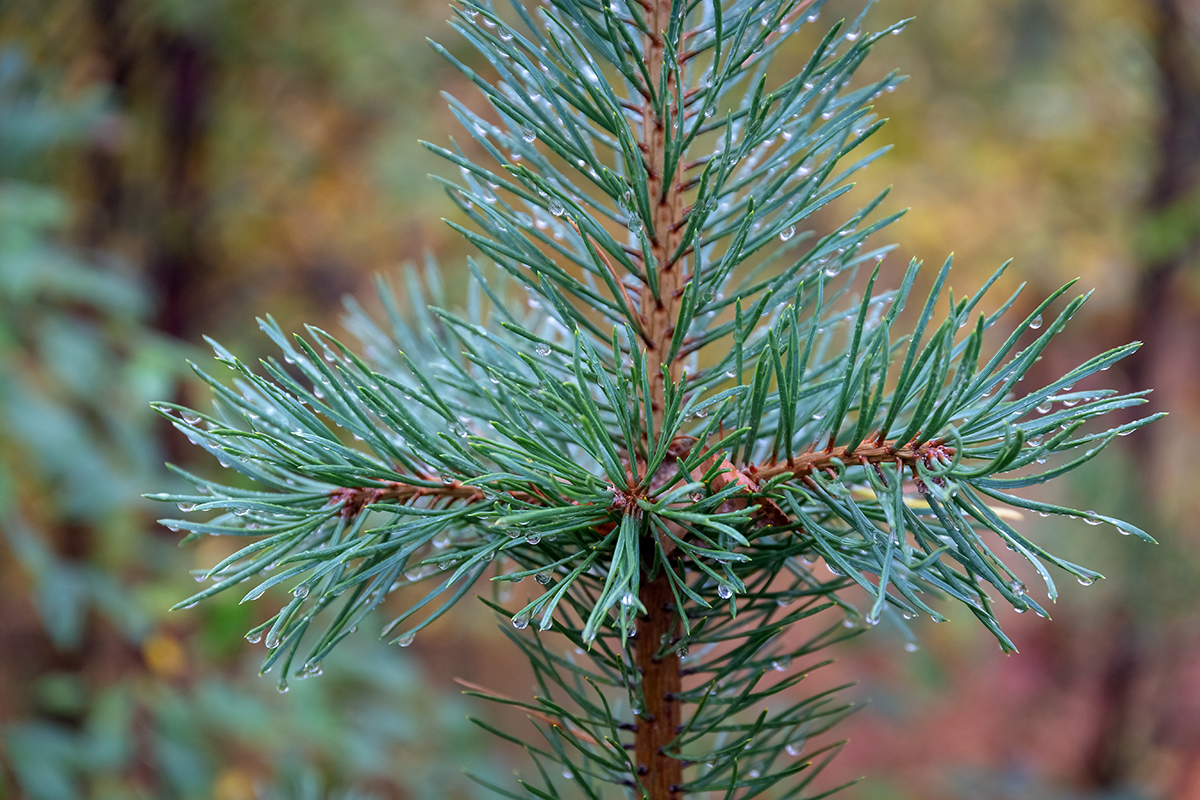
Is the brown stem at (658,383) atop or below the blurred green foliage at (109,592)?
below

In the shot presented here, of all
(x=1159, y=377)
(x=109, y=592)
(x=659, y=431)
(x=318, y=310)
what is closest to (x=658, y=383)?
(x=659, y=431)

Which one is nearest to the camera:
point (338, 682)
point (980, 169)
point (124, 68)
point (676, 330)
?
point (676, 330)

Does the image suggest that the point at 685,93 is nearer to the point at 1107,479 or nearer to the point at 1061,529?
the point at 1107,479

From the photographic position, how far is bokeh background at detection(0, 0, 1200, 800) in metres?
1.20

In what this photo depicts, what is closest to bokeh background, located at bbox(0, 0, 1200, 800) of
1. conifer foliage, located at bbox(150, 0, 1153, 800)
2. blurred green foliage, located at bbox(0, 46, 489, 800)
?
blurred green foliage, located at bbox(0, 46, 489, 800)

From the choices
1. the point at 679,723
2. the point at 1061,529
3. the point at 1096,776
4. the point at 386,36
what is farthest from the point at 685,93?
the point at 1096,776

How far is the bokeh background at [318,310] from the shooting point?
120 cm

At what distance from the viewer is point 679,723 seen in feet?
1.31

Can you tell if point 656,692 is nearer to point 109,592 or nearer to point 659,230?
point 659,230

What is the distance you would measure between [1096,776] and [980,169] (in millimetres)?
1440

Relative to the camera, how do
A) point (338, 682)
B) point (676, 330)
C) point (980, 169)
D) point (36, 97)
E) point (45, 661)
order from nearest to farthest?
1. point (676, 330)
2. point (36, 97)
3. point (338, 682)
4. point (45, 661)
5. point (980, 169)

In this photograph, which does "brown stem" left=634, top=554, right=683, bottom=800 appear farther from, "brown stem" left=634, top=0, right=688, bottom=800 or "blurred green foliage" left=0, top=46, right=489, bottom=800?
"blurred green foliage" left=0, top=46, right=489, bottom=800

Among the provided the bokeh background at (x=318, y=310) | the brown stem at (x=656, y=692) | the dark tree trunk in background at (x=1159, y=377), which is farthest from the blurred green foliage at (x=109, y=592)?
the dark tree trunk in background at (x=1159, y=377)

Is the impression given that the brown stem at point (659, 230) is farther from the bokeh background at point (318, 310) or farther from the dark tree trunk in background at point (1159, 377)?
the dark tree trunk in background at point (1159, 377)
